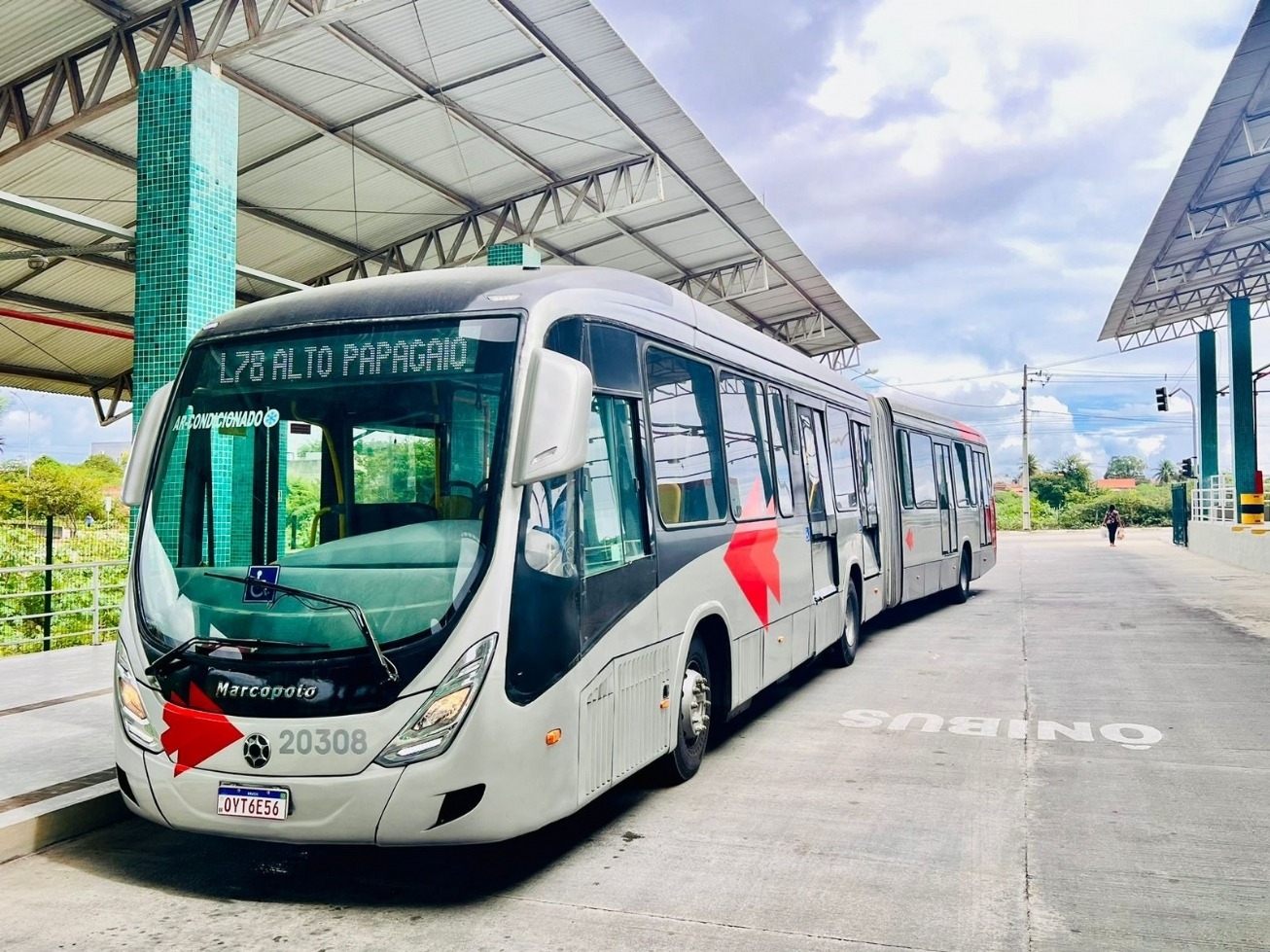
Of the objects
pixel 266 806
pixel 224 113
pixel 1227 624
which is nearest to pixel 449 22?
pixel 224 113

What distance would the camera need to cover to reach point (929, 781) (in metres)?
6.83

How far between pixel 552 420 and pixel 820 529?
5598 mm

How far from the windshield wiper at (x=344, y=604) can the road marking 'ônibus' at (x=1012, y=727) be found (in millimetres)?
4841

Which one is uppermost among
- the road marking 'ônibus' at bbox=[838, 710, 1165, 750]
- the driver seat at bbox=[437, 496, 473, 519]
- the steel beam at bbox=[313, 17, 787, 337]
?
the steel beam at bbox=[313, 17, 787, 337]

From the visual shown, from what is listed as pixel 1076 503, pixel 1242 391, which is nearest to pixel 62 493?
pixel 1242 391

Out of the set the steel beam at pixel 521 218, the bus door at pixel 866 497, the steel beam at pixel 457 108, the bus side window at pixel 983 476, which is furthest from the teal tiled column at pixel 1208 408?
the bus door at pixel 866 497

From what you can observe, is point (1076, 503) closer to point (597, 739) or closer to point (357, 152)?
point (357, 152)

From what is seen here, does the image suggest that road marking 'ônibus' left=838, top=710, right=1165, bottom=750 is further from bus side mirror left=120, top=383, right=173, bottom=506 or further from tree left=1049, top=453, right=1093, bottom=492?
tree left=1049, top=453, right=1093, bottom=492

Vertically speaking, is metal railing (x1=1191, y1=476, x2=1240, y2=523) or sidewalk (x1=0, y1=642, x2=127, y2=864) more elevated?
metal railing (x1=1191, y1=476, x2=1240, y2=523)

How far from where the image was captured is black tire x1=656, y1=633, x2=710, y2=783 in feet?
21.6

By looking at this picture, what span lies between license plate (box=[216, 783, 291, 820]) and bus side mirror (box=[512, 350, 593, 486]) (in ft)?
5.44

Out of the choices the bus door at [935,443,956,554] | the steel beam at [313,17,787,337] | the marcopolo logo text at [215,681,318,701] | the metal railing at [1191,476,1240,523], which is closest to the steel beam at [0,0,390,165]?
the steel beam at [313,17,787,337]

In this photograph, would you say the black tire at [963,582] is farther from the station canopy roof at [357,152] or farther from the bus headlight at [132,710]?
the bus headlight at [132,710]

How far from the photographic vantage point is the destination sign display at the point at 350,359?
17.1 feet
